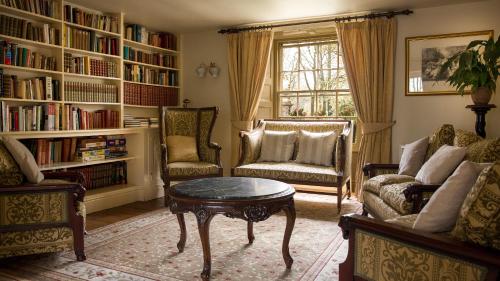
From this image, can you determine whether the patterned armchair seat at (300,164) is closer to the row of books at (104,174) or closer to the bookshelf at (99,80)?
the bookshelf at (99,80)

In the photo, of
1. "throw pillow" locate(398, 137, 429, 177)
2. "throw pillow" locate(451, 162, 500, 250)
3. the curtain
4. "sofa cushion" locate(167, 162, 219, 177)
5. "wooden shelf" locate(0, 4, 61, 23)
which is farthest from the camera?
the curtain

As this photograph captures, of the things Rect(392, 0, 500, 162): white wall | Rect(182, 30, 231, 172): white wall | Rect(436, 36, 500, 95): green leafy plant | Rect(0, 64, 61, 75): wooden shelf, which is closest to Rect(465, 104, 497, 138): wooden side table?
Rect(436, 36, 500, 95): green leafy plant

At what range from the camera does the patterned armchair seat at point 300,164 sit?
4.04m

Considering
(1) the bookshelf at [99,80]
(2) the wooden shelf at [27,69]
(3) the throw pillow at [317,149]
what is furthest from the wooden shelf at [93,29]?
(3) the throw pillow at [317,149]

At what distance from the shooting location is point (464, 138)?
3.03 meters

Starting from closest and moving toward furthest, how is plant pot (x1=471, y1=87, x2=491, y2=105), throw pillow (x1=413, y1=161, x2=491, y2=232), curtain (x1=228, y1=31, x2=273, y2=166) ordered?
throw pillow (x1=413, y1=161, x2=491, y2=232), plant pot (x1=471, y1=87, x2=491, y2=105), curtain (x1=228, y1=31, x2=273, y2=166)

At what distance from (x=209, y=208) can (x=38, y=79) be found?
2.61 m

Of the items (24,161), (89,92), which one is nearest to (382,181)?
(24,161)

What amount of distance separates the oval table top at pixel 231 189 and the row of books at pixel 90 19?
2.61m

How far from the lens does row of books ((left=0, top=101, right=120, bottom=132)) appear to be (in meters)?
3.62

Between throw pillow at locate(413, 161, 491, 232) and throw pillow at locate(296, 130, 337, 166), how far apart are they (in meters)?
2.85

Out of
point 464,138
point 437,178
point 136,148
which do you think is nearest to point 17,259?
point 136,148

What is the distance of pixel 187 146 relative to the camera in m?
4.81

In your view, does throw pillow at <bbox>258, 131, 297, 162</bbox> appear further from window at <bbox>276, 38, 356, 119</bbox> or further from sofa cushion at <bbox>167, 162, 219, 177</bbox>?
window at <bbox>276, 38, 356, 119</bbox>
